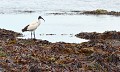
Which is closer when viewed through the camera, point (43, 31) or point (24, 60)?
point (24, 60)

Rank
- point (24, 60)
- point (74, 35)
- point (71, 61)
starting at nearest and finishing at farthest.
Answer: point (24, 60) → point (71, 61) → point (74, 35)

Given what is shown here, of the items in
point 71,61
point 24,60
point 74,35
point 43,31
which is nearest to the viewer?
point 24,60

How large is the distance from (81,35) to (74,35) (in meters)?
0.85

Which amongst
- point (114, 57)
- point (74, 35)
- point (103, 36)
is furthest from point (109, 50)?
point (74, 35)

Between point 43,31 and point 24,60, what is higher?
point 24,60

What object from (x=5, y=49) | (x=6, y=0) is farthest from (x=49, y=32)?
(x=6, y=0)

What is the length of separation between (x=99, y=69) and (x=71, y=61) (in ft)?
3.23

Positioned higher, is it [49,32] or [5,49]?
[5,49]

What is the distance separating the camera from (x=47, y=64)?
37.6 feet

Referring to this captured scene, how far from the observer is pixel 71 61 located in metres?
12.2

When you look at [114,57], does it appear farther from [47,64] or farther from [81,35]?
[81,35]

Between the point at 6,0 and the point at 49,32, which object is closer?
the point at 49,32

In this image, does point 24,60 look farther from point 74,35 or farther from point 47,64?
point 74,35

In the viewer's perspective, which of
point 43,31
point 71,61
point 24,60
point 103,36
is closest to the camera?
point 24,60
